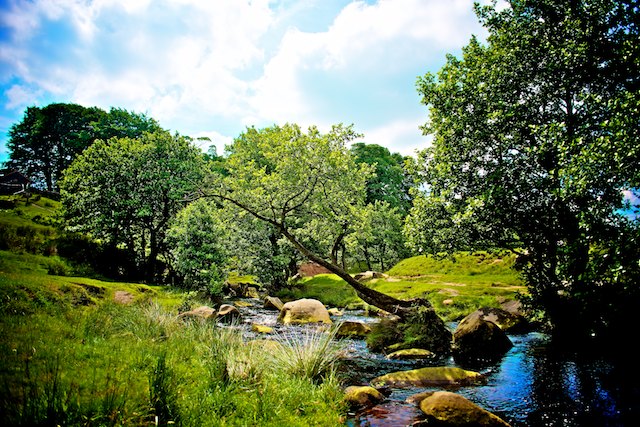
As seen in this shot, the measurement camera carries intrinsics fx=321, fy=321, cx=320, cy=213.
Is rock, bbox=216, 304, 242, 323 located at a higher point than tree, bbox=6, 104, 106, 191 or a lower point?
lower

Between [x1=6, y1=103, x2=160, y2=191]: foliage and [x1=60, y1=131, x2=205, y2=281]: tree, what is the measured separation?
38.1 meters

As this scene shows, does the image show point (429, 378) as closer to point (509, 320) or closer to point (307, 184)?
point (509, 320)

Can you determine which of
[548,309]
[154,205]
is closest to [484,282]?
[548,309]

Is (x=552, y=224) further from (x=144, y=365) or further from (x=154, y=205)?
(x=154, y=205)

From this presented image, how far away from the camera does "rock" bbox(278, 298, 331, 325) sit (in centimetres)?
2175

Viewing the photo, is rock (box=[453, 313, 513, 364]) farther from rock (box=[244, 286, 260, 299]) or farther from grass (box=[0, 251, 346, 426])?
rock (box=[244, 286, 260, 299])

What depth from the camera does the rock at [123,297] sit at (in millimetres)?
16269

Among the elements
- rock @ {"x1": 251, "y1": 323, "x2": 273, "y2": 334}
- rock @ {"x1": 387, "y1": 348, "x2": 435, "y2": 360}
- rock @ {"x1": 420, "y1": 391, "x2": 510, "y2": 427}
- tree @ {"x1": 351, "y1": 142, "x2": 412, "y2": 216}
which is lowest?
rock @ {"x1": 387, "y1": 348, "x2": 435, "y2": 360}

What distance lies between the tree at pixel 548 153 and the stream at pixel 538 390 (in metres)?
1.88

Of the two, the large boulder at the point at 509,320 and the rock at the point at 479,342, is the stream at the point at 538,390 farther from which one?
the large boulder at the point at 509,320

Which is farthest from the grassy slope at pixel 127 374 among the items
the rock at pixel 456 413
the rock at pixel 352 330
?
the rock at pixel 352 330

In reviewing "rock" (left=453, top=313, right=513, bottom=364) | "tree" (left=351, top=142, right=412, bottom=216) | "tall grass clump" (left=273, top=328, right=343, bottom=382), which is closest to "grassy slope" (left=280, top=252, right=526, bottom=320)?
"rock" (left=453, top=313, right=513, bottom=364)

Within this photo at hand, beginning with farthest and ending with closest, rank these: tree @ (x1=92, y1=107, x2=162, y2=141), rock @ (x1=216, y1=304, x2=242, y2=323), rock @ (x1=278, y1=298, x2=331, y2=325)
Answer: tree @ (x1=92, y1=107, x2=162, y2=141), rock @ (x1=278, y1=298, x2=331, y2=325), rock @ (x1=216, y1=304, x2=242, y2=323)

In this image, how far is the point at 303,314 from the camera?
22203mm
